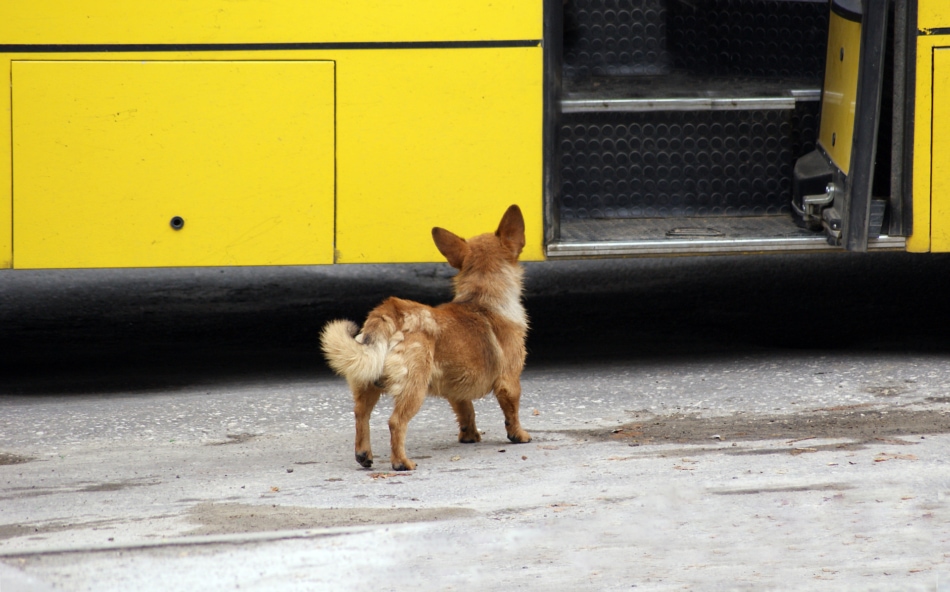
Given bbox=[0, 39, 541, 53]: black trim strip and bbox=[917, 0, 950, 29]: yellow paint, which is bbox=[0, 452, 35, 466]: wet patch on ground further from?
bbox=[917, 0, 950, 29]: yellow paint

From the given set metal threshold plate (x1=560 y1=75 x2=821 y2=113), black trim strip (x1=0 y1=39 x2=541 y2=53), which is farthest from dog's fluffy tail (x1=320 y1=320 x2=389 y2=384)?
metal threshold plate (x1=560 y1=75 x2=821 y2=113)

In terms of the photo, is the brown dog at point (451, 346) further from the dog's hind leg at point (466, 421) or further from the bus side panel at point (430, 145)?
the bus side panel at point (430, 145)

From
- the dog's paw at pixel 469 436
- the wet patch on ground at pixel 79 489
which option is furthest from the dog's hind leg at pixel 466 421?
the wet patch on ground at pixel 79 489

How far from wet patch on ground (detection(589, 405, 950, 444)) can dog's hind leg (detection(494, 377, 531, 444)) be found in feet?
1.18

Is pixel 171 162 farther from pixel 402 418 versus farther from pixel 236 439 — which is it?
pixel 402 418

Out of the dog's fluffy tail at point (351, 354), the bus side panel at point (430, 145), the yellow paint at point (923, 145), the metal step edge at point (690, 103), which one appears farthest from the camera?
the metal step edge at point (690, 103)

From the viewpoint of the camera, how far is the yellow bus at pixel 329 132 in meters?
5.68

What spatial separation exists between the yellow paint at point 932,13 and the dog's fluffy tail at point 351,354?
11.8 ft

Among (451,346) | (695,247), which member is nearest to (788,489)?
(451,346)

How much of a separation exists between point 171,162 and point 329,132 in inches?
32.7

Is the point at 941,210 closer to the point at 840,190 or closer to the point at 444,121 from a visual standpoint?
the point at 840,190

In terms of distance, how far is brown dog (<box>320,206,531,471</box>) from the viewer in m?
4.40

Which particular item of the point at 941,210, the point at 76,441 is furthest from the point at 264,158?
the point at 941,210

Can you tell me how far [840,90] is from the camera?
6.35m
